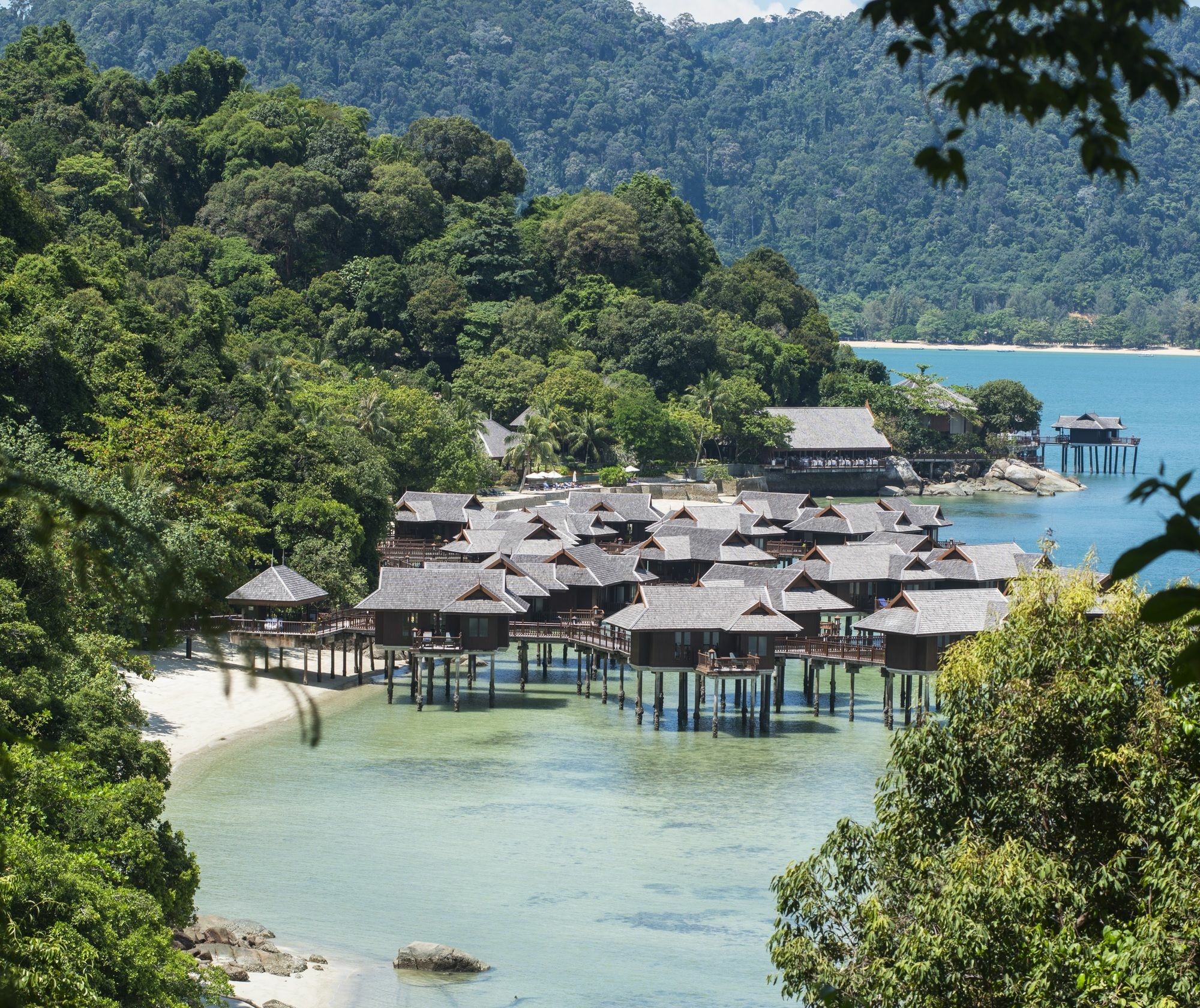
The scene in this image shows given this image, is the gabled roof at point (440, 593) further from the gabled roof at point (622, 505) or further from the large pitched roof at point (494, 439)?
the large pitched roof at point (494, 439)

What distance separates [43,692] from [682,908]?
10.3 m

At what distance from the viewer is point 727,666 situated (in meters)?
39.6

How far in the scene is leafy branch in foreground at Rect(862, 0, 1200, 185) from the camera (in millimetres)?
4008

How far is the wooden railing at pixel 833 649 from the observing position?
40375mm

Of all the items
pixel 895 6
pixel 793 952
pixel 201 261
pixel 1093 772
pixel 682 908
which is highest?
pixel 201 261

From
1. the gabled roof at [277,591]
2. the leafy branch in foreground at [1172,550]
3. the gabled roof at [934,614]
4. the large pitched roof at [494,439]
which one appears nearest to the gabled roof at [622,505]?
the large pitched roof at [494,439]

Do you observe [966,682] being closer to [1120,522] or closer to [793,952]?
[793,952]

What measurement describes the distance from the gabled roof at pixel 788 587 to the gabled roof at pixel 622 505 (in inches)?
531

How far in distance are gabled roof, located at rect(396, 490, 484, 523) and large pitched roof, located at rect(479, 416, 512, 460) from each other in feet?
48.1

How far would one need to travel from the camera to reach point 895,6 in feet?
13.5

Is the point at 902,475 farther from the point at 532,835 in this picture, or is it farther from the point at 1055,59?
the point at 1055,59

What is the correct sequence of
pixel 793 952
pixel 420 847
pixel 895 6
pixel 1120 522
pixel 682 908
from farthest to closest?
pixel 1120 522, pixel 420 847, pixel 682 908, pixel 793 952, pixel 895 6

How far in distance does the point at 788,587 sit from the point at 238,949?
23.2 m

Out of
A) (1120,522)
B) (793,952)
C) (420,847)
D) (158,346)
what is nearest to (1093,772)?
A: (793,952)
